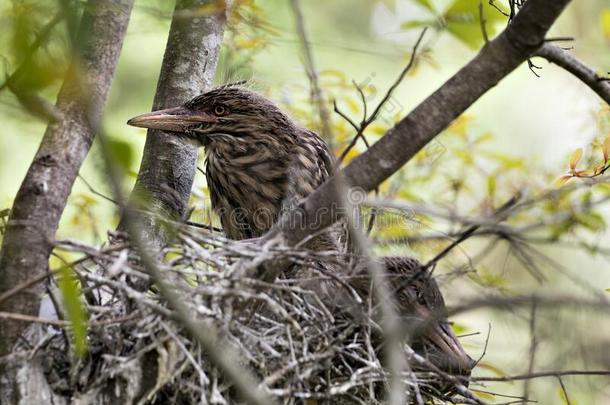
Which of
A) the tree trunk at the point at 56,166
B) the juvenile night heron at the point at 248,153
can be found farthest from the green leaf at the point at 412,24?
the tree trunk at the point at 56,166

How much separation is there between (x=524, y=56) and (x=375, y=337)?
1086mm

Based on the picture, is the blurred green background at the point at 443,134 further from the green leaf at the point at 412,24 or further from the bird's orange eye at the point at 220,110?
the bird's orange eye at the point at 220,110

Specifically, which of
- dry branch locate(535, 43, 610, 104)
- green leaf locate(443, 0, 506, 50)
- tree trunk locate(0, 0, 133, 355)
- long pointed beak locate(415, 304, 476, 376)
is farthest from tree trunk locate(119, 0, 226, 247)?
dry branch locate(535, 43, 610, 104)

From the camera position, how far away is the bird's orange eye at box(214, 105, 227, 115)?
4020mm

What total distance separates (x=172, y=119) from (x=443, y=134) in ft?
6.42

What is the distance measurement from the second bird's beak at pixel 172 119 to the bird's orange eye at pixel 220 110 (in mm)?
50

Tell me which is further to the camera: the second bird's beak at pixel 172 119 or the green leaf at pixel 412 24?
the green leaf at pixel 412 24

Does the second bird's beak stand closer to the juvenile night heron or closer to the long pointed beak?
the juvenile night heron

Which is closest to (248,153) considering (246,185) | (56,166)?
(246,185)

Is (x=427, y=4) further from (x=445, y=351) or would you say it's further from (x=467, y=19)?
(x=445, y=351)

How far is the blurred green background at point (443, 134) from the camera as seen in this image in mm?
2451

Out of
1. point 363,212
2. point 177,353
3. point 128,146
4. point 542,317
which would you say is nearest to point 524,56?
point 542,317

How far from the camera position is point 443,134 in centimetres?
523

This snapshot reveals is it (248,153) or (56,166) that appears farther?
(248,153)
